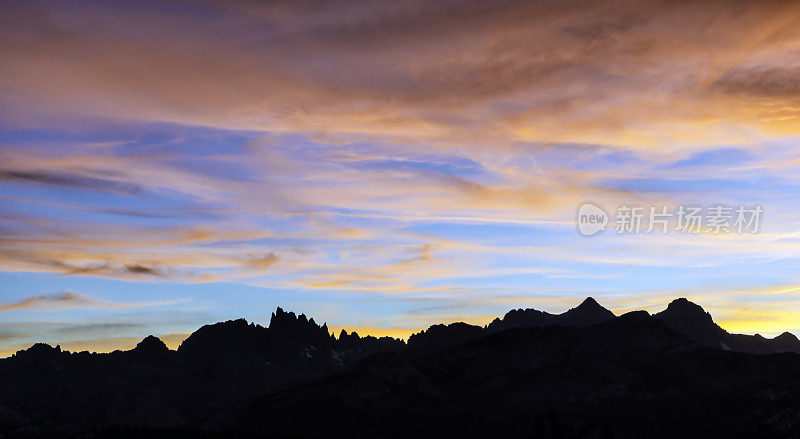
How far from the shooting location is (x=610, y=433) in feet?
374

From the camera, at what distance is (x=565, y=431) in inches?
4363

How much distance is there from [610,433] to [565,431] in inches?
309
